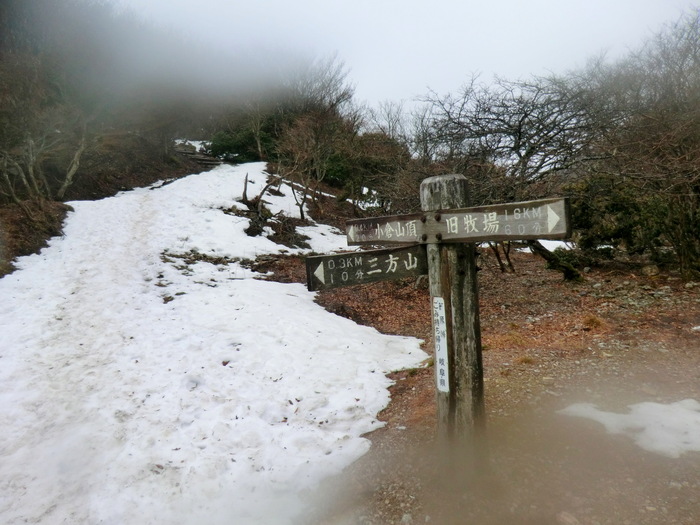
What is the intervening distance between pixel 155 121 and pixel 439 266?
27909mm

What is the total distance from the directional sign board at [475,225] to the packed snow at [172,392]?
2.20 meters

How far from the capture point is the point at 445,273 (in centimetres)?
293

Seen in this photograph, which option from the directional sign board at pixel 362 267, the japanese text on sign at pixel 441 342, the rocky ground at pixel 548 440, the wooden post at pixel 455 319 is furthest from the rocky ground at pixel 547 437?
the directional sign board at pixel 362 267

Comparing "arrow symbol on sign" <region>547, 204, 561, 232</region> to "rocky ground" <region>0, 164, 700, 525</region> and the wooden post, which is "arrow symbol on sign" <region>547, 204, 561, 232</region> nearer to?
the wooden post

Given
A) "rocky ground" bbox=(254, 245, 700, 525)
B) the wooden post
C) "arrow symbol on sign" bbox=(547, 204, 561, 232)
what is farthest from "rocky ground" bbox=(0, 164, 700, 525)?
"arrow symbol on sign" bbox=(547, 204, 561, 232)

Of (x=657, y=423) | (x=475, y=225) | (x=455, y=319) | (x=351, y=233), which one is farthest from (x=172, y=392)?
(x=657, y=423)

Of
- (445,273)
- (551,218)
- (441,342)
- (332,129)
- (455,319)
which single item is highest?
(332,129)

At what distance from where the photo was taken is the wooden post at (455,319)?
290cm

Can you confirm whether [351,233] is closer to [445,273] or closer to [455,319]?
[445,273]

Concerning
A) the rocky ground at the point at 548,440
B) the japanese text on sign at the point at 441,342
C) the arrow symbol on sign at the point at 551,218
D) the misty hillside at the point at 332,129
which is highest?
the misty hillside at the point at 332,129

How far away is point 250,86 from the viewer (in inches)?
1208

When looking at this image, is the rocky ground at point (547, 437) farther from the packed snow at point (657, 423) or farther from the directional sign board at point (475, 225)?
the directional sign board at point (475, 225)

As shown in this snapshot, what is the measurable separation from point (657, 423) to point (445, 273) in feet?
9.28

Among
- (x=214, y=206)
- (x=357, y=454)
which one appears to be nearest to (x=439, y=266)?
(x=357, y=454)
